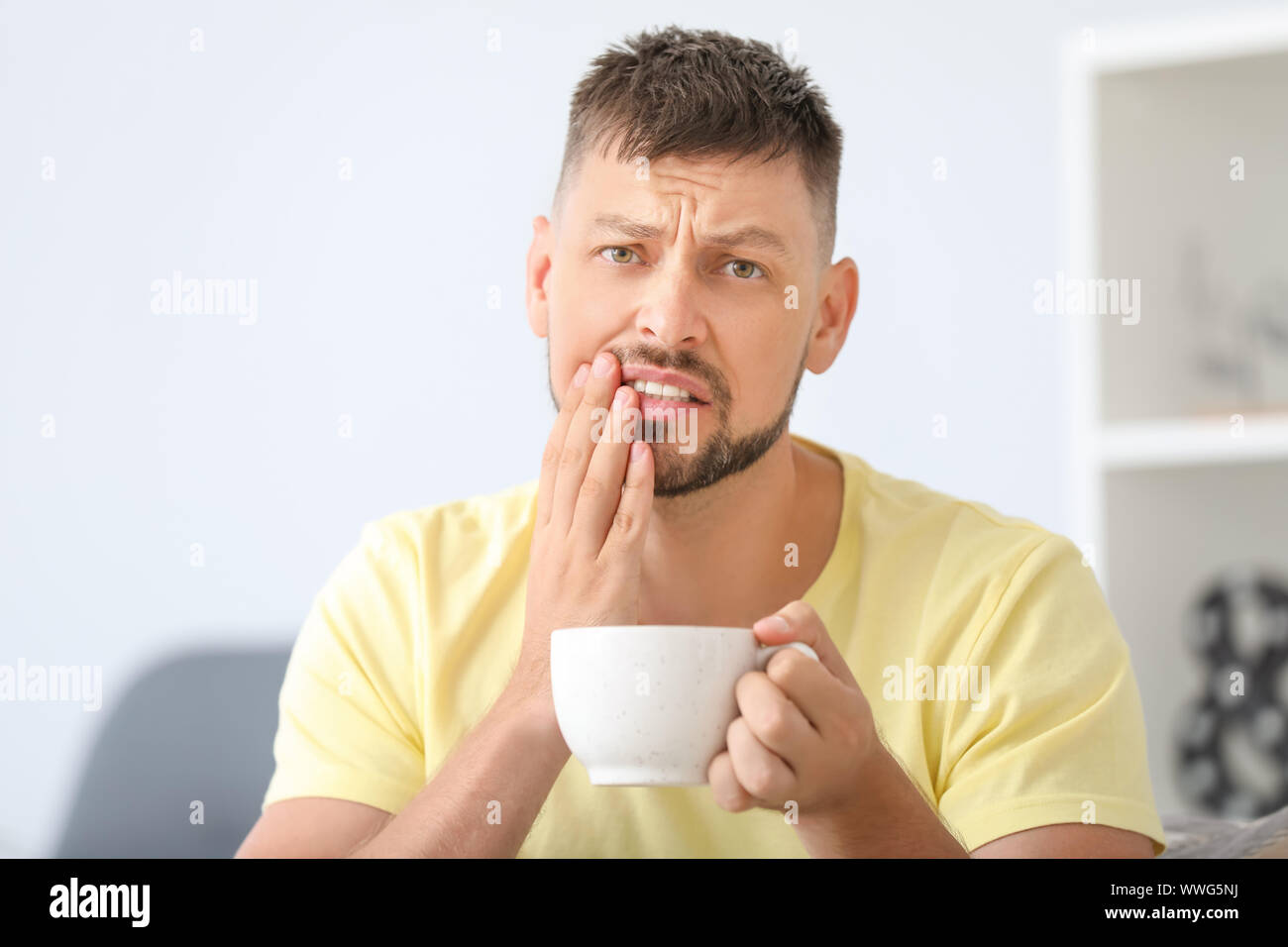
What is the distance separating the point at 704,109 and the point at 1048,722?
0.50m

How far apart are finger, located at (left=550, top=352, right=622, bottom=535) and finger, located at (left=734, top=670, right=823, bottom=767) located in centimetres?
31

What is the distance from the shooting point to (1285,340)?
1526 millimetres

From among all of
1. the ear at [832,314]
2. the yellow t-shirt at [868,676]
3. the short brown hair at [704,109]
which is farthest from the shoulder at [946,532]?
the short brown hair at [704,109]

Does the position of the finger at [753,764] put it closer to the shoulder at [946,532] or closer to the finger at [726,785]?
the finger at [726,785]

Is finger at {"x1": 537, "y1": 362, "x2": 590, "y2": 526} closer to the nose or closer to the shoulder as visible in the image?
the nose

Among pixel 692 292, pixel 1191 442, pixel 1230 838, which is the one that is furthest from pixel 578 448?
pixel 1191 442

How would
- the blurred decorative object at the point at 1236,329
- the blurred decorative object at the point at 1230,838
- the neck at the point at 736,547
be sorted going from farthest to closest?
the blurred decorative object at the point at 1236,329 → the neck at the point at 736,547 → the blurred decorative object at the point at 1230,838

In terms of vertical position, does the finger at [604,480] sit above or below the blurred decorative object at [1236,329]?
below

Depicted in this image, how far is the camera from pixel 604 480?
0.82 meters

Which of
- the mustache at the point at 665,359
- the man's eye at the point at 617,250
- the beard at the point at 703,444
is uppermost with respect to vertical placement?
the man's eye at the point at 617,250

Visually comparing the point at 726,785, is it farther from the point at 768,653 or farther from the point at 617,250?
the point at 617,250

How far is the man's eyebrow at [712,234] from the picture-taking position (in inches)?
34.4
